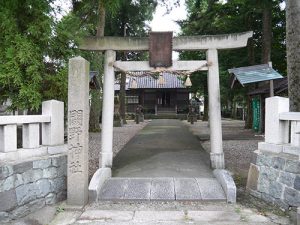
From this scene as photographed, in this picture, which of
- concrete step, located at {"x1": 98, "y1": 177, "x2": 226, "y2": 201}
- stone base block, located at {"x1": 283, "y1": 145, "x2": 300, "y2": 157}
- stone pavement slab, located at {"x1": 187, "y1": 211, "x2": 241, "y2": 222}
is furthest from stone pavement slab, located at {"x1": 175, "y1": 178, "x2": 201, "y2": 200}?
stone base block, located at {"x1": 283, "y1": 145, "x2": 300, "y2": 157}

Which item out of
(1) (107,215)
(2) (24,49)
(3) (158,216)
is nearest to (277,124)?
(3) (158,216)

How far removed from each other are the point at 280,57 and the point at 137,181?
1578 cm

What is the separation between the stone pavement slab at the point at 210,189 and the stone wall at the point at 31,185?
2.68 metres

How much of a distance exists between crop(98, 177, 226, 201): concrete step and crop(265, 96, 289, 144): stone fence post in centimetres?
146

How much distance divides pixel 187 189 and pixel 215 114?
229 cm

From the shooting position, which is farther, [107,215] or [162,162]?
[162,162]

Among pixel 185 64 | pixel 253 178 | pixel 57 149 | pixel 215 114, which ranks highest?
pixel 185 64

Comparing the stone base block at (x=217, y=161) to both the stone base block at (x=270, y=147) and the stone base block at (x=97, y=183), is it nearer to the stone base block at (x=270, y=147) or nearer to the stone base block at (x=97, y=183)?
the stone base block at (x=270, y=147)

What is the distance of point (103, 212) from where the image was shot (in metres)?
5.74

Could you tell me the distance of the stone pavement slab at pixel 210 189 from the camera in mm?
6344

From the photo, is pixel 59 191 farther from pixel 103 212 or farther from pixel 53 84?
pixel 53 84

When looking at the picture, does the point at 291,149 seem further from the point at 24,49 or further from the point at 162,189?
the point at 24,49

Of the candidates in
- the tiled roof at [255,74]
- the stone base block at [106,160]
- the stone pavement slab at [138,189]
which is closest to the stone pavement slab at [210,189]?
the stone pavement slab at [138,189]

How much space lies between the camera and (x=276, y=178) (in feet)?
19.1
